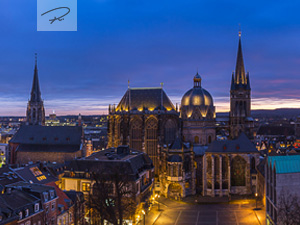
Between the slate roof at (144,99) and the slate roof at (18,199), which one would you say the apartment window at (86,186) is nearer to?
the slate roof at (18,199)

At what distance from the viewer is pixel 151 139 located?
96125mm

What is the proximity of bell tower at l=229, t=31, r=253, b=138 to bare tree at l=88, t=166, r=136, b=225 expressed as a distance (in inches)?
2584

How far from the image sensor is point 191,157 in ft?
281

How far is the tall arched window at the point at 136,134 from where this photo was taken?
96.9m

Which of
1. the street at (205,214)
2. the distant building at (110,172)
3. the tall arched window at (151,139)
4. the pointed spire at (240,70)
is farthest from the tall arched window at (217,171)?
the pointed spire at (240,70)

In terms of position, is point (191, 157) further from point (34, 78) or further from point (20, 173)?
point (34, 78)

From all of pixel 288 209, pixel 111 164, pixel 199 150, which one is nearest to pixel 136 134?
pixel 199 150

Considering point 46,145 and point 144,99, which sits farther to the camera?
point 46,145

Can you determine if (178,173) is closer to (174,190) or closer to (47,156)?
(174,190)

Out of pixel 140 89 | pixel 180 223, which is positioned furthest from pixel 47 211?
pixel 140 89

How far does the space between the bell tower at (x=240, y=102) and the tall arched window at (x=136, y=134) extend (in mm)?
40104

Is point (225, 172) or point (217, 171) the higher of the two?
A: point (217, 171)

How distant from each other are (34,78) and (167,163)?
254ft

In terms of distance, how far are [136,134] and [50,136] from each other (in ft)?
105
